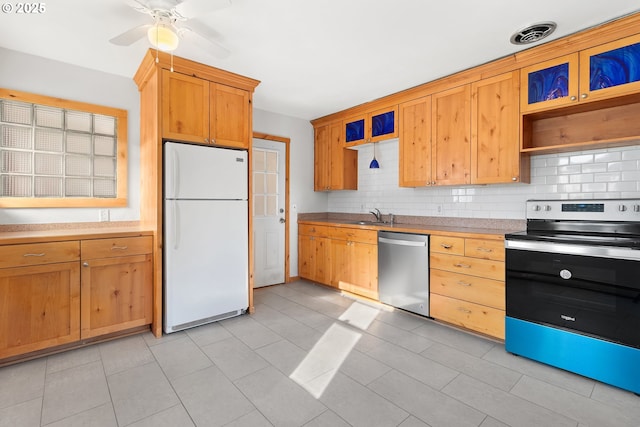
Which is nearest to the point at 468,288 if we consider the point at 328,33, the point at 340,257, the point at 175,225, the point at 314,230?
the point at 340,257

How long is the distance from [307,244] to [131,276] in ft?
7.70

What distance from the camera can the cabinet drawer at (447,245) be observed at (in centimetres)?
289

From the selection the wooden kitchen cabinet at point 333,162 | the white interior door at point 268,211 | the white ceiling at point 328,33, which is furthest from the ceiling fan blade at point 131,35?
the wooden kitchen cabinet at point 333,162

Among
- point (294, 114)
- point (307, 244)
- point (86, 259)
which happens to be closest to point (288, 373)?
point (86, 259)

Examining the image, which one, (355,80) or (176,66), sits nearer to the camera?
(176,66)

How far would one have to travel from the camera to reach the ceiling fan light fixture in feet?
6.66

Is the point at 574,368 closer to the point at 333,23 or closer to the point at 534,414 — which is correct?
the point at 534,414

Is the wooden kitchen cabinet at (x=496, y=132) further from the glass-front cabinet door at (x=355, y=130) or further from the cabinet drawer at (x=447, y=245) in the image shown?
the glass-front cabinet door at (x=355, y=130)

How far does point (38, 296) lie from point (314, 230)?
2957 mm

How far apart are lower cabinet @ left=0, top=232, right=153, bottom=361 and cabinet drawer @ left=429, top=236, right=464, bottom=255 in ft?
8.72

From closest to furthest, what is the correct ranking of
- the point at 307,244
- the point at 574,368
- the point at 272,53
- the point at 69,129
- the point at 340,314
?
the point at 574,368, the point at 272,53, the point at 69,129, the point at 340,314, the point at 307,244

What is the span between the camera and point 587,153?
106 inches

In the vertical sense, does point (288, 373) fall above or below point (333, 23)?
below

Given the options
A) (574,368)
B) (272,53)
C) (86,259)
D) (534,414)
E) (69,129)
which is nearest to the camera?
(534,414)
